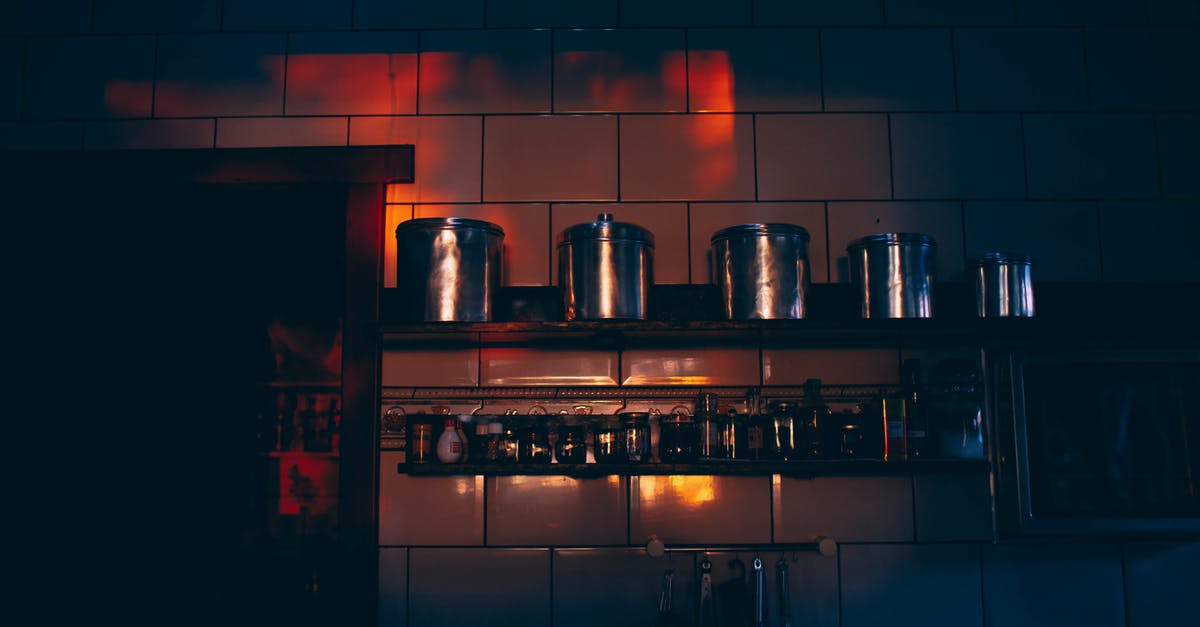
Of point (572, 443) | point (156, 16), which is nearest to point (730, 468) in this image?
point (572, 443)

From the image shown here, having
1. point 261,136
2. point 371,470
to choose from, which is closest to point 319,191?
point 261,136

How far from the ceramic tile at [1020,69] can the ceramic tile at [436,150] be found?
4.17 ft

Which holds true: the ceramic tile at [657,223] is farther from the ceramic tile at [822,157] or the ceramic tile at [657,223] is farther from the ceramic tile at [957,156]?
the ceramic tile at [957,156]

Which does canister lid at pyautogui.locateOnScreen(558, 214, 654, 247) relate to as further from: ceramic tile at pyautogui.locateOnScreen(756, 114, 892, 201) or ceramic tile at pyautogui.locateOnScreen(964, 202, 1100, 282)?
ceramic tile at pyautogui.locateOnScreen(964, 202, 1100, 282)

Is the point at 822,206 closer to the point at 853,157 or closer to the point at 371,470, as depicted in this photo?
the point at 853,157

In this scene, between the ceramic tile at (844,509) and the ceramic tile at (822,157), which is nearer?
the ceramic tile at (844,509)

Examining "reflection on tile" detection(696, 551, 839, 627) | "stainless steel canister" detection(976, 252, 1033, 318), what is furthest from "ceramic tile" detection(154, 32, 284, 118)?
"stainless steel canister" detection(976, 252, 1033, 318)

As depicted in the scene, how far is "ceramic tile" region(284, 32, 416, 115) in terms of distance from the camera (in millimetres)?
1880

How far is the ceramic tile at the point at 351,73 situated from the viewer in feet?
6.17

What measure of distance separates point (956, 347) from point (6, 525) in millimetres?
2491

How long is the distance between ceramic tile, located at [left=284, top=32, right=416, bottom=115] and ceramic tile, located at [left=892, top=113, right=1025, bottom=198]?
4.17ft

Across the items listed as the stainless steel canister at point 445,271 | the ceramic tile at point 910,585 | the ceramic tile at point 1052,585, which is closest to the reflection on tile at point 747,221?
the stainless steel canister at point 445,271

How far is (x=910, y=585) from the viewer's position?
172 cm

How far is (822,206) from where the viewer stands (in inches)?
72.2
